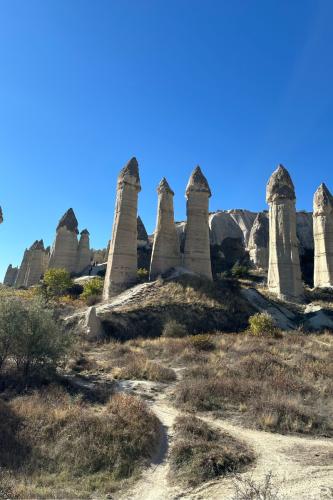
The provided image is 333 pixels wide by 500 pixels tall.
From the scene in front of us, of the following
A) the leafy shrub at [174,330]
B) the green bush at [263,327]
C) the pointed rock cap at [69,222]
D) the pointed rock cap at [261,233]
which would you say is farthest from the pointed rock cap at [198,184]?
the pointed rock cap at [261,233]

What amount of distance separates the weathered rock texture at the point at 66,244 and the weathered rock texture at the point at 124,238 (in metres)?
14.2

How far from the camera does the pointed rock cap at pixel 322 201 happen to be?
33.8 metres

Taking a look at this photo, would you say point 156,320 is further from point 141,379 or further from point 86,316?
point 141,379

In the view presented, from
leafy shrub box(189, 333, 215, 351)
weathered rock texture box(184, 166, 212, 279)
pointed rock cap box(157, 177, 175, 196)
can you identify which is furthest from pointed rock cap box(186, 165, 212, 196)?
leafy shrub box(189, 333, 215, 351)

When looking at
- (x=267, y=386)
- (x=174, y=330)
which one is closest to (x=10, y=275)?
(x=174, y=330)

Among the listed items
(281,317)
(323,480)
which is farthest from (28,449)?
(281,317)

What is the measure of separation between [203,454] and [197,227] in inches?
925

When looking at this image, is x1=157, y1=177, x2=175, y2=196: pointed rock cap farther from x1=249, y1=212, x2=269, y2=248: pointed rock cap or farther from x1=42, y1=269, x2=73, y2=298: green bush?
x1=249, y1=212, x2=269, y2=248: pointed rock cap

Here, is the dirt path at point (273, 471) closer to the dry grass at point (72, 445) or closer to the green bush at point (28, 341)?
the dry grass at point (72, 445)

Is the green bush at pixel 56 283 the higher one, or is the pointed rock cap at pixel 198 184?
the pointed rock cap at pixel 198 184

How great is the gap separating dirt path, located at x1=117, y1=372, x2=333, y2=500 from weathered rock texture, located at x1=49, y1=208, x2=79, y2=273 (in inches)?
1365

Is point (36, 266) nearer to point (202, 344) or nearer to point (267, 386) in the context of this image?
point (202, 344)

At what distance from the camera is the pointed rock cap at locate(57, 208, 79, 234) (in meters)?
42.3

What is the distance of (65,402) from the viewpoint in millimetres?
9406
